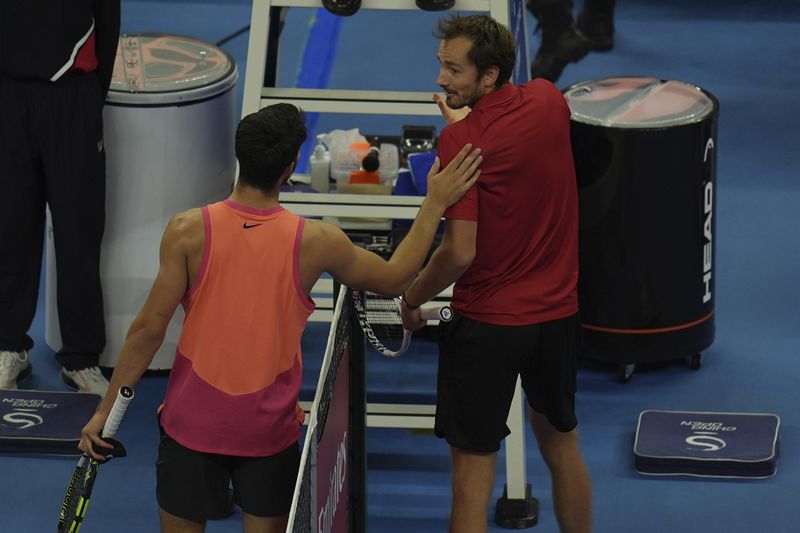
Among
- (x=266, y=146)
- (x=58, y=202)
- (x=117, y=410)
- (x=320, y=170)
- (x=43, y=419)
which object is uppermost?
(x=266, y=146)

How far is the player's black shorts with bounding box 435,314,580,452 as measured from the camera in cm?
419

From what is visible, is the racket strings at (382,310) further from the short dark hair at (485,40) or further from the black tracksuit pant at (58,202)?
the short dark hair at (485,40)

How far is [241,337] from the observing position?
369 cm

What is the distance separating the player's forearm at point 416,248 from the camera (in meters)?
3.94

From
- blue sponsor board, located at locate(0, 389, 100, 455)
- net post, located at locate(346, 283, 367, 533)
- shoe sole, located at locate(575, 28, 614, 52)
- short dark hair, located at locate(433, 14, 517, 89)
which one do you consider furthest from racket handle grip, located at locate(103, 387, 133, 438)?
shoe sole, located at locate(575, 28, 614, 52)

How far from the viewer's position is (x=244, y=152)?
3.64 meters

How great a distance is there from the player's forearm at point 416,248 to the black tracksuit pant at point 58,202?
7.24 ft

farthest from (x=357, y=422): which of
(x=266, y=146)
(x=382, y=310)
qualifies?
(x=382, y=310)

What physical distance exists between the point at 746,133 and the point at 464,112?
4830mm

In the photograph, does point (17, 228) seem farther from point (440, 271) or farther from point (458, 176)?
point (458, 176)

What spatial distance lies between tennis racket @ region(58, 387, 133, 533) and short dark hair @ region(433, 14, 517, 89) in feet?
4.01

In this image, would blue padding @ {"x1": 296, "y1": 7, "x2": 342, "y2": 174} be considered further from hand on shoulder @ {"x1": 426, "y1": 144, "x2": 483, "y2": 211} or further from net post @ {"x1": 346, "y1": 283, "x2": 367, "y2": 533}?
hand on shoulder @ {"x1": 426, "y1": 144, "x2": 483, "y2": 211}

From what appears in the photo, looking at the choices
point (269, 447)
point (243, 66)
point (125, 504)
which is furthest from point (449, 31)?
point (243, 66)

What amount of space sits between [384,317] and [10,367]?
5.04ft
